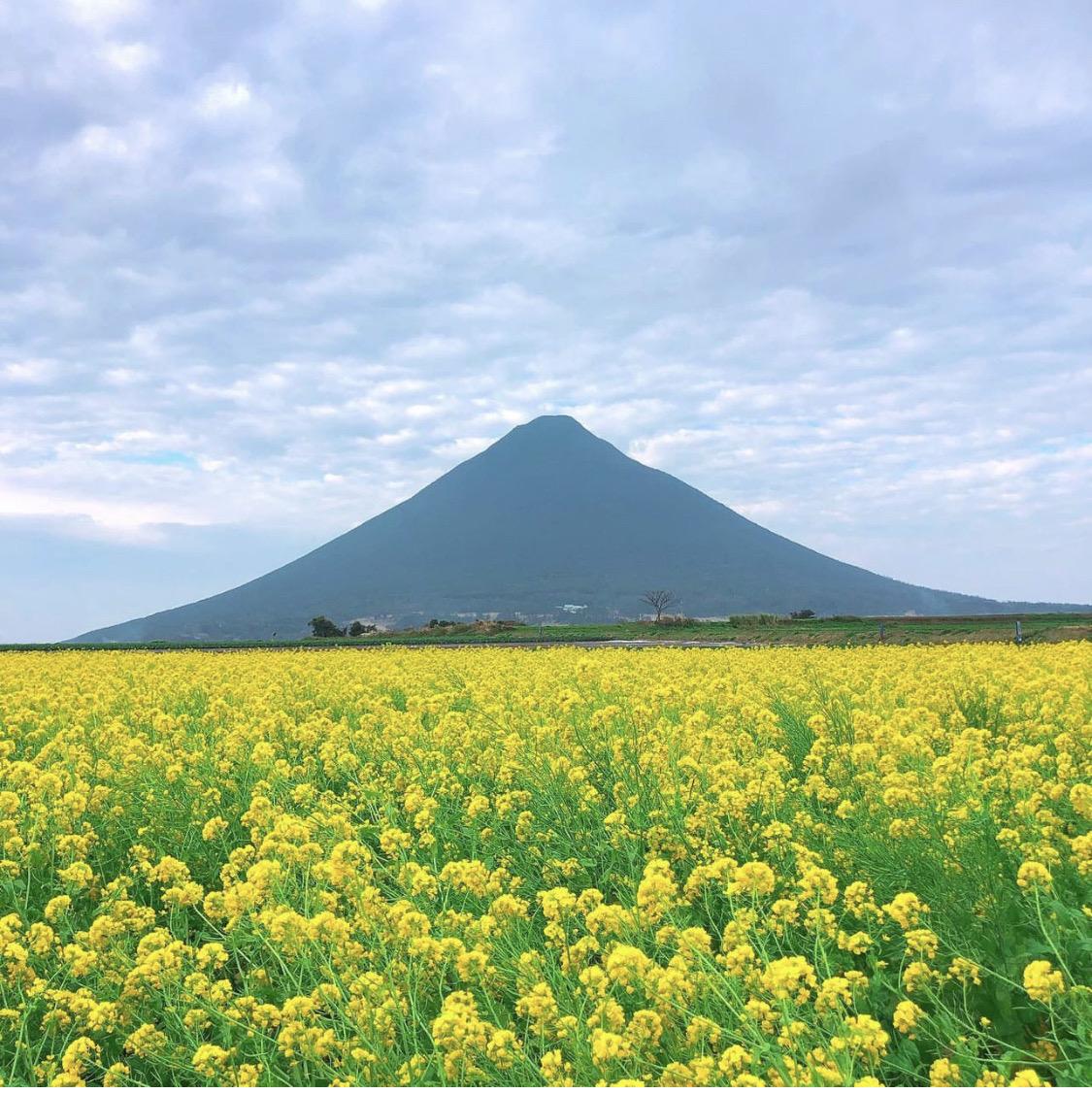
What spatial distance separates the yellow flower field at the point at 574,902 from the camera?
3.08 m

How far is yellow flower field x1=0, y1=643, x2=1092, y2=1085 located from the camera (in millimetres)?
3078

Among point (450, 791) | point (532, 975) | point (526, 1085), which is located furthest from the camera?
point (450, 791)

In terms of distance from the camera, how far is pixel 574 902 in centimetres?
381

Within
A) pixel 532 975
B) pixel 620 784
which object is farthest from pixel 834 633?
pixel 532 975

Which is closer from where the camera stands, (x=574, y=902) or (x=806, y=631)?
(x=574, y=902)

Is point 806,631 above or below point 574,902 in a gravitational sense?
below

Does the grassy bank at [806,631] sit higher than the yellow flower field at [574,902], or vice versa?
the yellow flower field at [574,902]

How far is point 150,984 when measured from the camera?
3.86 metres

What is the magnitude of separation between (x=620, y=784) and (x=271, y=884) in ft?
9.64

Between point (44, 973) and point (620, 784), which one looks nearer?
point (44, 973)

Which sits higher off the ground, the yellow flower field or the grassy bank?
the yellow flower field

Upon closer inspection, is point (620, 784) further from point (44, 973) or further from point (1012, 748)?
point (44, 973)

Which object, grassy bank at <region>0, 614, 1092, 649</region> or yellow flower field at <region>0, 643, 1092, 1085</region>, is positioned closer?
yellow flower field at <region>0, 643, 1092, 1085</region>

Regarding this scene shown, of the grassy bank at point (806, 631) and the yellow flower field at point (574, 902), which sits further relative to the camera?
the grassy bank at point (806, 631)
